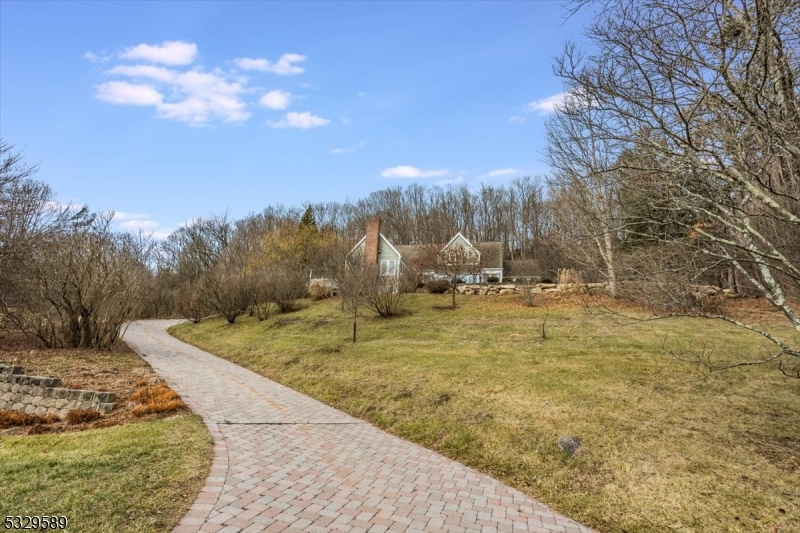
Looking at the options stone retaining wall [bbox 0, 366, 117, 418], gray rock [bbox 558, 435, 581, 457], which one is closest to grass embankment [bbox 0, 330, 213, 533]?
stone retaining wall [bbox 0, 366, 117, 418]

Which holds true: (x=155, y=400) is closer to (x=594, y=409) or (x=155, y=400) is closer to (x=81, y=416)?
(x=81, y=416)

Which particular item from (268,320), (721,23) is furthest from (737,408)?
(268,320)

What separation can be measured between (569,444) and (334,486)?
3536 millimetres

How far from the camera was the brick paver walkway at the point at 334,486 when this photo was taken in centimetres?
394

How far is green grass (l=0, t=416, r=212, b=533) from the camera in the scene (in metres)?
3.68

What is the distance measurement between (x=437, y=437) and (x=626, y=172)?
500 centimetres

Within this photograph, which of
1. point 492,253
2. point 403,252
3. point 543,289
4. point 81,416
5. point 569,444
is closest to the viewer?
point 569,444

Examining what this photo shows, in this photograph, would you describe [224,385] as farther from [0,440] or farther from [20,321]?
[20,321]

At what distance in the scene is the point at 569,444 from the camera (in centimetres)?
619

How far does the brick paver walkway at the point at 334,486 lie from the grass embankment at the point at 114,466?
0.29 m

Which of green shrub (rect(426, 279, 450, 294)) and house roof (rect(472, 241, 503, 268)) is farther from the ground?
house roof (rect(472, 241, 503, 268))

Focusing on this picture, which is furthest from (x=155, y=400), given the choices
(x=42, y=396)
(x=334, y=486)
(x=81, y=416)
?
(x=334, y=486)

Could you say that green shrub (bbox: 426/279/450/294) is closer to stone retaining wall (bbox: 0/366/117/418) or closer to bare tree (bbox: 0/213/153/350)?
bare tree (bbox: 0/213/153/350)

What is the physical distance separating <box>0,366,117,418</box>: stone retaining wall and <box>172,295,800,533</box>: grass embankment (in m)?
4.25
